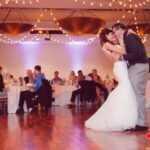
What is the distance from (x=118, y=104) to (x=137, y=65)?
0.59m

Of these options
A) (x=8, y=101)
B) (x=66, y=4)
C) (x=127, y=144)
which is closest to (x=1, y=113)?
(x=8, y=101)

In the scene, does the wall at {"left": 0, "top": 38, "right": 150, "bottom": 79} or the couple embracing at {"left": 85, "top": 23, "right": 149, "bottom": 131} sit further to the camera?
the wall at {"left": 0, "top": 38, "right": 150, "bottom": 79}

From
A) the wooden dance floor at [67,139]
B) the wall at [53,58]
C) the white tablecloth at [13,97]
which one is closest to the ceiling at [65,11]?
the wall at [53,58]

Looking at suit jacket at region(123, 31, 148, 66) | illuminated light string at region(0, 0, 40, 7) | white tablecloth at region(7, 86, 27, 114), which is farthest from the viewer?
illuminated light string at region(0, 0, 40, 7)

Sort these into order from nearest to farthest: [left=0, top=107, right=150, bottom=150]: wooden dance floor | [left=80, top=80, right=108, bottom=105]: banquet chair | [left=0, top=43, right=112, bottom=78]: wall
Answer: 1. [left=0, top=107, right=150, bottom=150]: wooden dance floor
2. [left=80, top=80, right=108, bottom=105]: banquet chair
3. [left=0, top=43, right=112, bottom=78]: wall

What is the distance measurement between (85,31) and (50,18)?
338 centimetres

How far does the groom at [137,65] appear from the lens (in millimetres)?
5137

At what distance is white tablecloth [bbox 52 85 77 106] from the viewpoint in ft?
35.9

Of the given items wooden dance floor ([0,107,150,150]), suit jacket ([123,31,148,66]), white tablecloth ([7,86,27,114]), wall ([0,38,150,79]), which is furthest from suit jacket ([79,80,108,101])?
suit jacket ([123,31,148,66])

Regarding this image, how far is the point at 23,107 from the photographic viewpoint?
9148mm

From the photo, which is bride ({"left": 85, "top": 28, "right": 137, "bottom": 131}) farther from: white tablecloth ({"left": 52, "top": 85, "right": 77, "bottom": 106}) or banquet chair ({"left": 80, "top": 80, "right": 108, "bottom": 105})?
white tablecloth ({"left": 52, "top": 85, "right": 77, "bottom": 106})

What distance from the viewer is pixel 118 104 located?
529 centimetres

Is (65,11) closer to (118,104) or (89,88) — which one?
(89,88)

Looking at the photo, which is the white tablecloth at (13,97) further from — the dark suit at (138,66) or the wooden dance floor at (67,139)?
the dark suit at (138,66)
